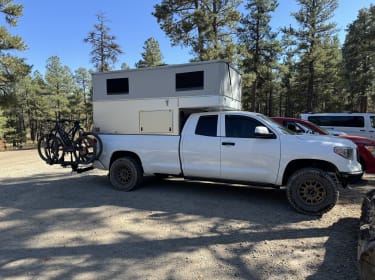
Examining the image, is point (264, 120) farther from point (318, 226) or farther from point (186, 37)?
point (186, 37)

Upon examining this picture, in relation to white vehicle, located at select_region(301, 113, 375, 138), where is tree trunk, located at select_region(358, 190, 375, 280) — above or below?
below

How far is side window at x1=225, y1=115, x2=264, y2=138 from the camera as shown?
5.78 metres

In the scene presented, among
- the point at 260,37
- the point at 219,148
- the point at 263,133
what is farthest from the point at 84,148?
the point at 260,37

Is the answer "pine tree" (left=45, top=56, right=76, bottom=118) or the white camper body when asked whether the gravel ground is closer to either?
the white camper body

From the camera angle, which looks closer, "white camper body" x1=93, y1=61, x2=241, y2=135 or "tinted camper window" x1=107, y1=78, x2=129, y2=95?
"white camper body" x1=93, y1=61, x2=241, y2=135

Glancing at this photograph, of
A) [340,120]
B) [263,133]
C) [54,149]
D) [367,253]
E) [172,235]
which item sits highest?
[340,120]

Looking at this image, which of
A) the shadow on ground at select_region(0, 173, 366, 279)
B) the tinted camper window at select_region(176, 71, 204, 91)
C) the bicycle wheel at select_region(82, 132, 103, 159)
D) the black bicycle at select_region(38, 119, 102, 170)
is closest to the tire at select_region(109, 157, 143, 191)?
the shadow on ground at select_region(0, 173, 366, 279)

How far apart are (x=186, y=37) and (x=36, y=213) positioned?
16056mm

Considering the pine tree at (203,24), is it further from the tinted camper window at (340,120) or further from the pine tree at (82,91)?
the pine tree at (82,91)

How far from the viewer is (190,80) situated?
6914 mm

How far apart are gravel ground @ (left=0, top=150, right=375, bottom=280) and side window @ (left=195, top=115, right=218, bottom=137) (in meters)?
1.42

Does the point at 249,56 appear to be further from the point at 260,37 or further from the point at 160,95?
the point at 160,95

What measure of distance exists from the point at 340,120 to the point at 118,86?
36.3 ft

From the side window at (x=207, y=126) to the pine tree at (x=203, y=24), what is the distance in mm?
12381
